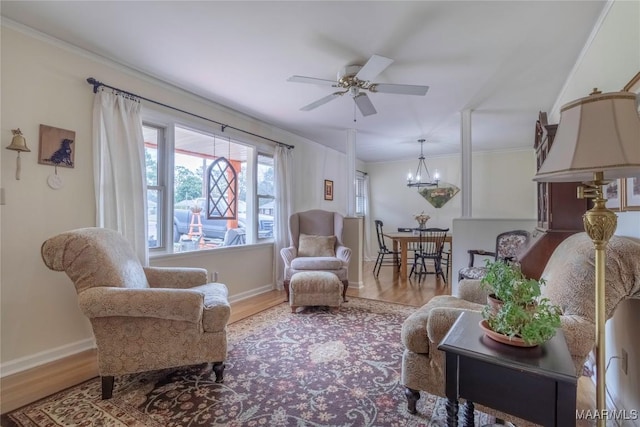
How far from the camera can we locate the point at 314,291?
127 inches

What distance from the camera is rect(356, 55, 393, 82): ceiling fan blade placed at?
2097 millimetres

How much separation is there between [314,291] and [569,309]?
2256mm

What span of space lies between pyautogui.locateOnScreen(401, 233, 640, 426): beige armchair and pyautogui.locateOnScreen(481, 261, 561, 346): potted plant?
306 millimetres

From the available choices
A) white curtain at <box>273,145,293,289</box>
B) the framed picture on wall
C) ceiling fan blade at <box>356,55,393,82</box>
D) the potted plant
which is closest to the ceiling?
ceiling fan blade at <box>356,55,393,82</box>

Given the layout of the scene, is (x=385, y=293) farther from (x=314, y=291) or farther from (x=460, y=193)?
(x=460, y=193)

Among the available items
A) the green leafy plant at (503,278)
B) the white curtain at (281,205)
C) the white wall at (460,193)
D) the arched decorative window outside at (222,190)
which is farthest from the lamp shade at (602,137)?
the white wall at (460,193)

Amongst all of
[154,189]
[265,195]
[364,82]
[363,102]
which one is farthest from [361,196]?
[154,189]

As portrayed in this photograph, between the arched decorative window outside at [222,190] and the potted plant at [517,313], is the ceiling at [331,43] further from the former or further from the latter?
the potted plant at [517,313]

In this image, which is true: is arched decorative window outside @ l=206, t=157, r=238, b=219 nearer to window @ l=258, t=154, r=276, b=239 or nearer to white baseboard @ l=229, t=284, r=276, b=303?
window @ l=258, t=154, r=276, b=239

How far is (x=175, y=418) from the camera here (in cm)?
161

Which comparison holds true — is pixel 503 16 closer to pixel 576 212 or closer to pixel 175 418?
pixel 576 212

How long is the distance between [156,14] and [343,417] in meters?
2.72

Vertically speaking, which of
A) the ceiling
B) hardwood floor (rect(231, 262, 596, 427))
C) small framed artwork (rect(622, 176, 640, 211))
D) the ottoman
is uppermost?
the ceiling

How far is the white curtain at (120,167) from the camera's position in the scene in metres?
2.50
